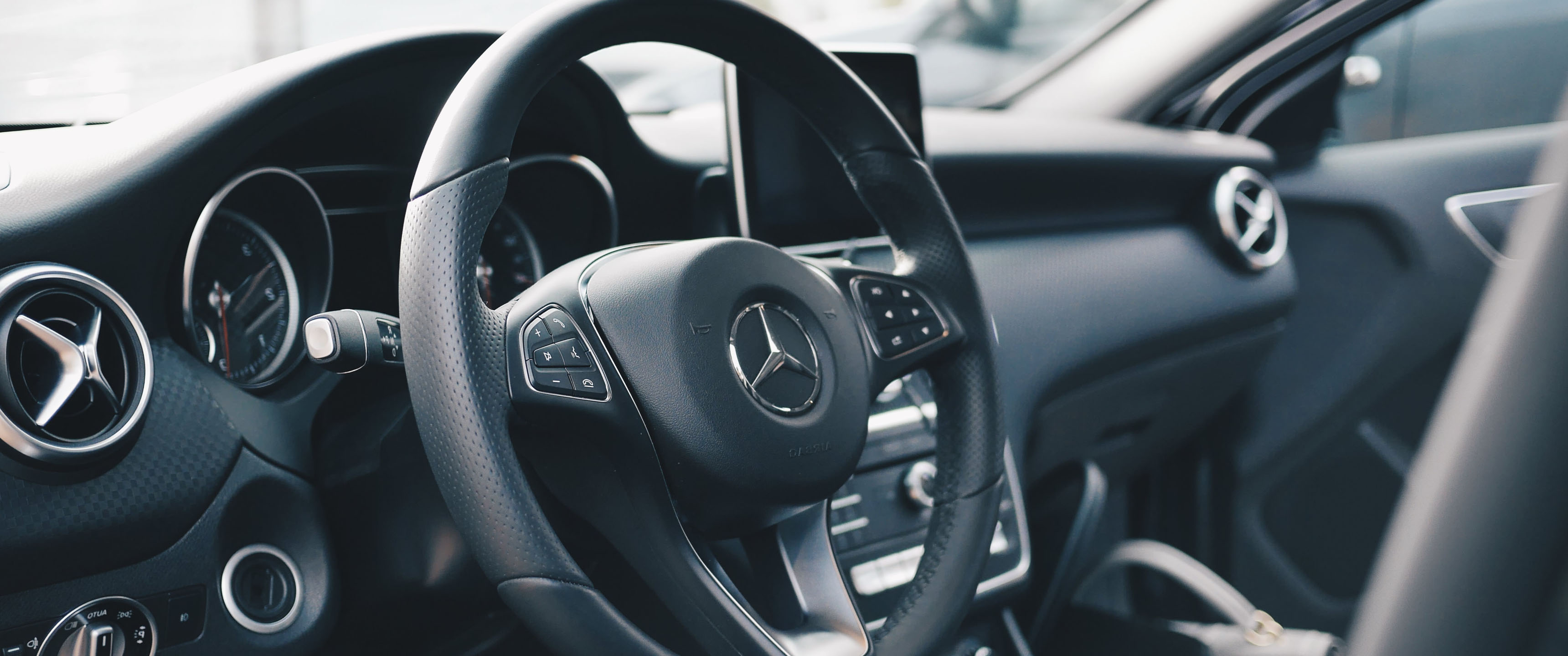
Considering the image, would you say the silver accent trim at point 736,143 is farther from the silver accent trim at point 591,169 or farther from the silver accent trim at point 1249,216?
the silver accent trim at point 1249,216

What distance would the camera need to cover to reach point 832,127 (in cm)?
118

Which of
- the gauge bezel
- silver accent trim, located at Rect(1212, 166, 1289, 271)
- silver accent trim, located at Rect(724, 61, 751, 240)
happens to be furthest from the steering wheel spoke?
silver accent trim, located at Rect(1212, 166, 1289, 271)

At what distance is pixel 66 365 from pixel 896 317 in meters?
0.72

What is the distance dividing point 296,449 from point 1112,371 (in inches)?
49.6

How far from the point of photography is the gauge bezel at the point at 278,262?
104 cm

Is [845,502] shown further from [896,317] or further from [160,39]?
[160,39]

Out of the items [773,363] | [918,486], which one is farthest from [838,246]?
[773,363]

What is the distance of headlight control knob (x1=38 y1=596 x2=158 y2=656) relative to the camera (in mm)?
929

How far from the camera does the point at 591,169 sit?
4.47 feet

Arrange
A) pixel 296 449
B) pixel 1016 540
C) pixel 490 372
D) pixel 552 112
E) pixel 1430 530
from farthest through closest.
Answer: pixel 1016 540 → pixel 552 112 → pixel 296 449 → pixel 490 372 → pixel 1430 530

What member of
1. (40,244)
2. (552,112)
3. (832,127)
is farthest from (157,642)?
(832,127)

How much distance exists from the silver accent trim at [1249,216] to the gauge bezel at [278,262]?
147 cm

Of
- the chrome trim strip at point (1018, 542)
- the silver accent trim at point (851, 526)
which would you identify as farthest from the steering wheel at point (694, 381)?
the chrome trim strip at point (1018, 542)

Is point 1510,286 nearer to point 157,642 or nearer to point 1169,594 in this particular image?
point 157,642
